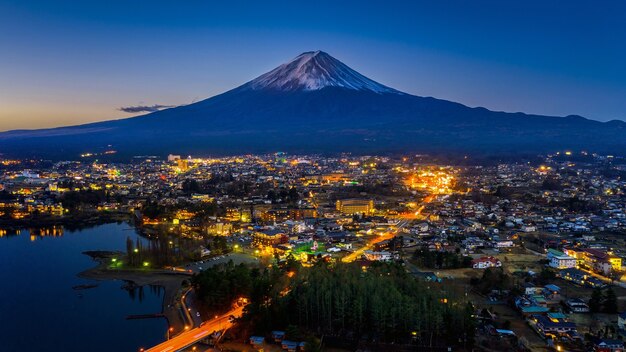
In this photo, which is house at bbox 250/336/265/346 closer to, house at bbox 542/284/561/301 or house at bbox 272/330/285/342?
house at bbox 272/330/285/342

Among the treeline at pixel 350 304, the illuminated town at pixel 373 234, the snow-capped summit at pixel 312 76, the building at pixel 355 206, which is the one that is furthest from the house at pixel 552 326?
the snow-capped summit at pixel 312 76

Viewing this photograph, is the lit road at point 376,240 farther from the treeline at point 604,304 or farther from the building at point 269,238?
the treeline at point 604,304

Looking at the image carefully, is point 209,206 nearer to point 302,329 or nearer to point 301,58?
point 302,329

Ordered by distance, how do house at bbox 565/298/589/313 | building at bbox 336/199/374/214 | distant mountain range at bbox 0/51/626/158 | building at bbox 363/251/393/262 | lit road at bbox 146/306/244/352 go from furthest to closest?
1. distant mountain range at bbox 0/51/626/158
2. building at bbox 336/199/374/214
3. building at bbox 363/251/393/262
4. house at bbox 565/298/589/313
5. lit road at bbox 146/306/244/352

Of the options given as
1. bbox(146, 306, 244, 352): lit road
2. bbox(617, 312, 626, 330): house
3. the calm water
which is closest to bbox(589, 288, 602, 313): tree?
bbox(617, 312, 626, 330): house

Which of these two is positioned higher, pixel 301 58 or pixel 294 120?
pixel 301 58

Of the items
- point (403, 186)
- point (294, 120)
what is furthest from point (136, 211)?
point (294, 120)

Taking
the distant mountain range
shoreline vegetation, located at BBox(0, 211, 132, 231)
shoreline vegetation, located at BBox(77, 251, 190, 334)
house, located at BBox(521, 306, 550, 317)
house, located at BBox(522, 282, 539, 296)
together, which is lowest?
shoreline vegetation, located at BBox(0, 211, 132, 231)
